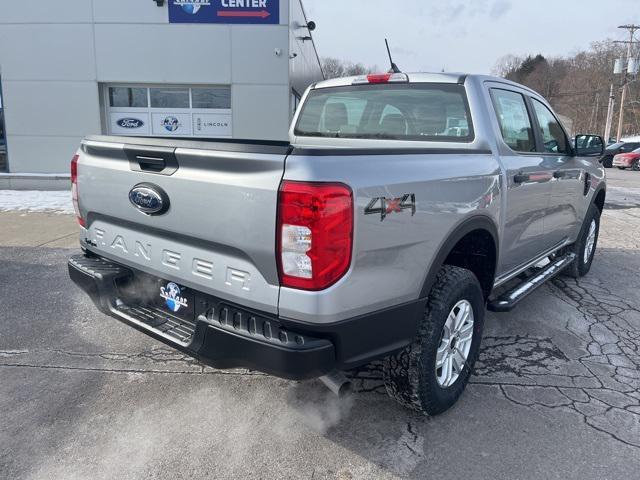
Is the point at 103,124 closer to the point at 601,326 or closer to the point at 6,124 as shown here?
the point at 6,124

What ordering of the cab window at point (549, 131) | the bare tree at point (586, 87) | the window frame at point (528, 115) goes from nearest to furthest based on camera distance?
the window frame at point (528, 115), the cab window at point (549, 131), the bare tree at point (586, 87)

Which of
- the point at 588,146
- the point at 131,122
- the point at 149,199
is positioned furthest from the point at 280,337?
the point at 131,122

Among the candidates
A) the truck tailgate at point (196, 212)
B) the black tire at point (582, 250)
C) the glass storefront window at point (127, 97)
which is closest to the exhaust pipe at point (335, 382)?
the truck tailgate at point (196, 212)

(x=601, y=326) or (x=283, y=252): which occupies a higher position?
(x=283, y=252)

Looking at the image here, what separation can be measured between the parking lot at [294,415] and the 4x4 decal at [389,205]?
49.1 inches

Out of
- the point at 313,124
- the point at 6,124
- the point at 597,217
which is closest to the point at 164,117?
the point at 6,124

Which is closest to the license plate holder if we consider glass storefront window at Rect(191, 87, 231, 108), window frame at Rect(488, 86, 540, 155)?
window frame at Rect(488, 86, 540, 155)

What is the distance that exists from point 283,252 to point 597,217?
501 centimetres

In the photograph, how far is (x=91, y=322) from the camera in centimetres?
413

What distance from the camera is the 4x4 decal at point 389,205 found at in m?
2.05

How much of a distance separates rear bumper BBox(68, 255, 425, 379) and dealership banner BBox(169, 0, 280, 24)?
10.9 meters

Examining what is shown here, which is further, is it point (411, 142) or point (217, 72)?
point (217, 72)

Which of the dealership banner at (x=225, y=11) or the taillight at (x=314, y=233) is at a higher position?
the dealership banner at (x=225, y=11)

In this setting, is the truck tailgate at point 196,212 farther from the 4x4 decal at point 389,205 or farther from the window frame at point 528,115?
the window frame at point 528,115
